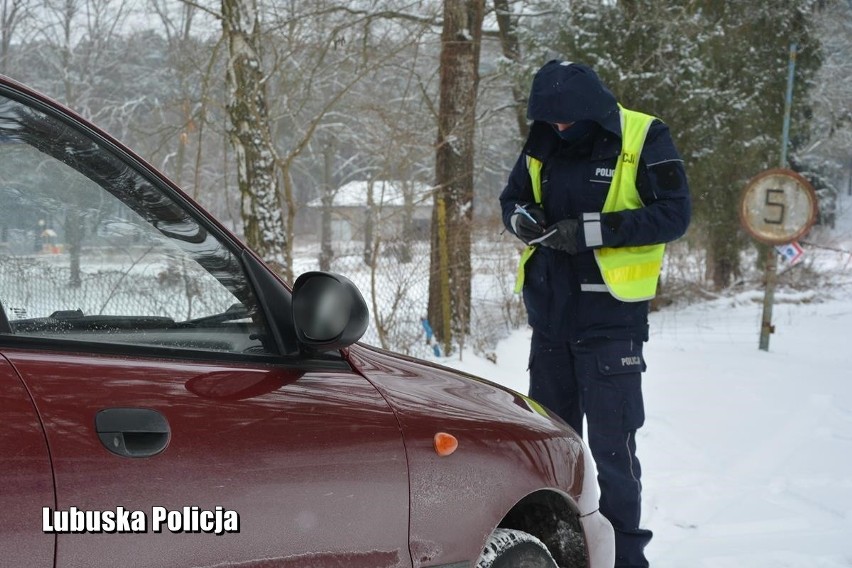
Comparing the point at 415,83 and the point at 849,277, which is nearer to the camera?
the point at 415,83

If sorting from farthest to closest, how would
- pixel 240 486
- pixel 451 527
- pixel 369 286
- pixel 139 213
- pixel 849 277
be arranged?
1. pixel 849 277
2. pixel 369 286
3. pixel 451 527
4. pixel 139 213
5. pixel 240 486

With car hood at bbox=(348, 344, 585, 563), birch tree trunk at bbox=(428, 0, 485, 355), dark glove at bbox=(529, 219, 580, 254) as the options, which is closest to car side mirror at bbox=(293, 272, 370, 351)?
car hood at bbox=(348, 344, 585, 563)

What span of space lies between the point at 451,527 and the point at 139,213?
1058mm

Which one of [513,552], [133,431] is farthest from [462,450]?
[133,431]

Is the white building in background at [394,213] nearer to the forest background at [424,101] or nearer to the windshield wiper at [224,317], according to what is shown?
the forest background at [424,101]

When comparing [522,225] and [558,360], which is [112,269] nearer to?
[522,225]

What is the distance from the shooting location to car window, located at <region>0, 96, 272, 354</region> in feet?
5.32

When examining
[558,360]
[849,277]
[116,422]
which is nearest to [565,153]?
[558,360]

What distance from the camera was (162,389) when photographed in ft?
5.25

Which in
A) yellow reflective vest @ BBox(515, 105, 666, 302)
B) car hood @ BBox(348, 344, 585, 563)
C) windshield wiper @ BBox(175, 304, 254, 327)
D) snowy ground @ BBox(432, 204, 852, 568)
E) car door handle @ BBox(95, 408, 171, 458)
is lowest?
snowy ground @ BBox(432, 204, 852, 568)

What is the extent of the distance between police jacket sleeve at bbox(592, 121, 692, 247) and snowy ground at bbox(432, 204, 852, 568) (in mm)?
1497

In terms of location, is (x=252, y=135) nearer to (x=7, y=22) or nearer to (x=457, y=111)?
(x=457, y=111)

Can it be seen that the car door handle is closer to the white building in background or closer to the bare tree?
the white building in background

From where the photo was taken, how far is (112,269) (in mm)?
1826
